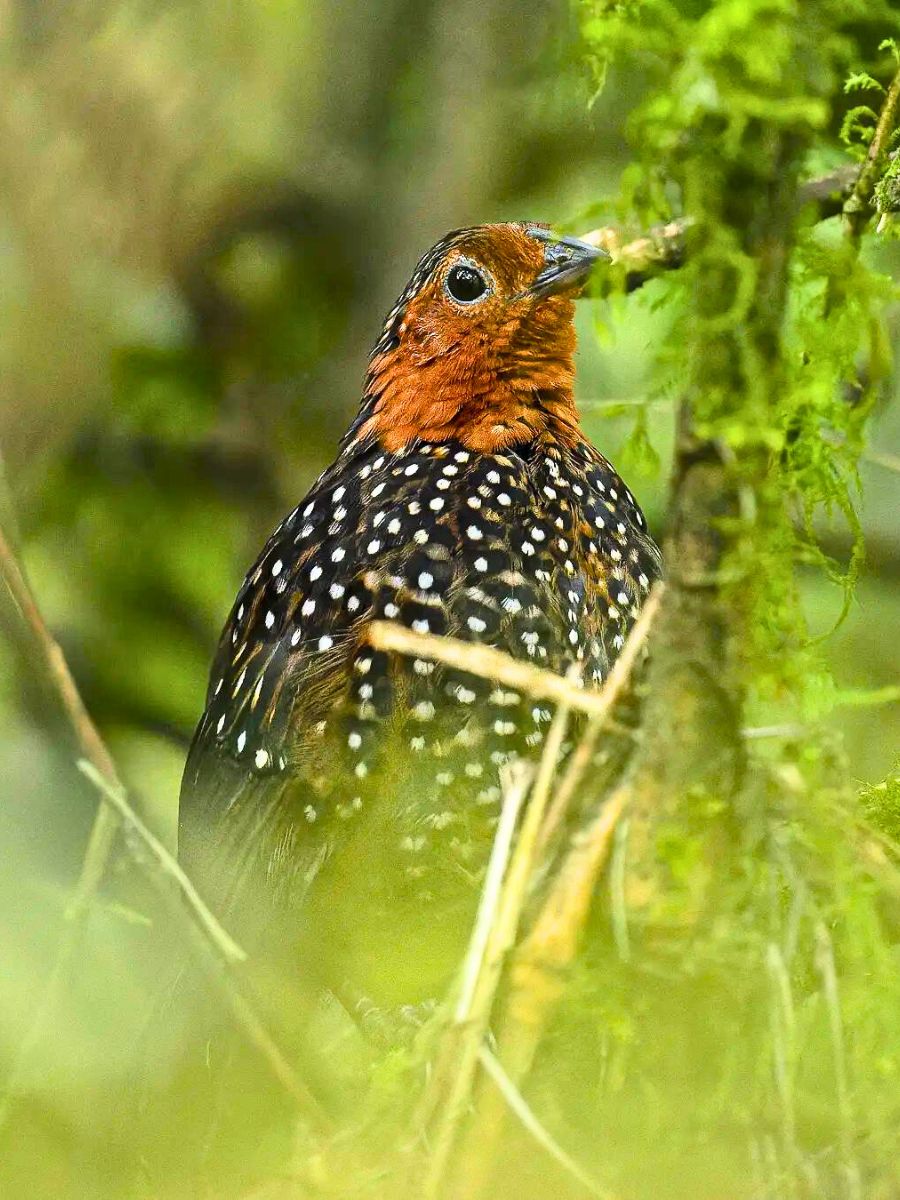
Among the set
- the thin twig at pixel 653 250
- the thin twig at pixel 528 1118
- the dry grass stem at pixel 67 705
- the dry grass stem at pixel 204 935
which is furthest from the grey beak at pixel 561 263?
the thin twig at pixel 528 1118

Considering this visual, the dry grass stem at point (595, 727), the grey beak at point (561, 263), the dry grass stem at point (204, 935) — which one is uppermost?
the grey beak at point (561, 263)

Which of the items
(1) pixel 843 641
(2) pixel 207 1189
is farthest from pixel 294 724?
(1) pixel 843 641

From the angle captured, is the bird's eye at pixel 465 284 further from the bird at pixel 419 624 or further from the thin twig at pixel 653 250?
the thin twig at pixel 653 250

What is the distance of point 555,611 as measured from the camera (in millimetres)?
2080

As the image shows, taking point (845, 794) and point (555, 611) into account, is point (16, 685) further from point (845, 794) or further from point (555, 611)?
point (845, 794)

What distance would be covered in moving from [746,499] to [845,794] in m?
0.33

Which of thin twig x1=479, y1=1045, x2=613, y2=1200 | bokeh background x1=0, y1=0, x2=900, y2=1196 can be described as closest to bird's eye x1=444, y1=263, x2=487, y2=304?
bokeh background x1=0, y1=0, x2=900, y2=1196

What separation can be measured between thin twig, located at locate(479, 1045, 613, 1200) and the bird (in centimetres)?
75

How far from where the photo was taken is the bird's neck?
230 centimetres

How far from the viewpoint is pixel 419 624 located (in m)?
2.09

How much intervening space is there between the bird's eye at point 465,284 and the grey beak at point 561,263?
0.10m

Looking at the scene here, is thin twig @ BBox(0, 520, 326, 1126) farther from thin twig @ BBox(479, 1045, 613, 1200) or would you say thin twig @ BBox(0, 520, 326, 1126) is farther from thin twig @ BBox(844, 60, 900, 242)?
thin twig @ BBox(844, 60, 900, 242)

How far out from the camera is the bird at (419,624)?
206 centimetres

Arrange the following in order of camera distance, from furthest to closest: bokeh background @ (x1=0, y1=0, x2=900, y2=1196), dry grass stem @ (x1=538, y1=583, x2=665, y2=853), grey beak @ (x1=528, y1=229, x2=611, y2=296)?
bokeh background @ (x1=0, y1=0, x2=900, y2=1196)
grey beak @ (x1=528, y1=229, x2=611, y2=296)
dry grass stem @ (x1=538, y1=583, x2=665, y2=853)
